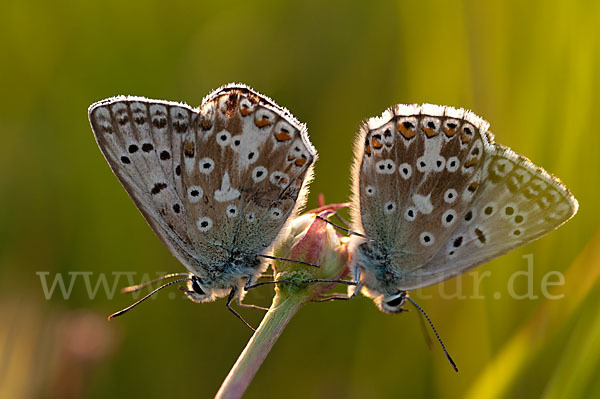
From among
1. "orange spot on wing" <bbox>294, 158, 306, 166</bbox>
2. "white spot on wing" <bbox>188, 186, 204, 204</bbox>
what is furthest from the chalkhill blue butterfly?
"white spot on wing" <bbox>188, 186, 204, 204</bbox>

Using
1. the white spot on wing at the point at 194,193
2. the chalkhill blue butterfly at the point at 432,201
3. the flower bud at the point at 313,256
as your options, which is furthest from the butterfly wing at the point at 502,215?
the white spot on wing at the point at 194,193

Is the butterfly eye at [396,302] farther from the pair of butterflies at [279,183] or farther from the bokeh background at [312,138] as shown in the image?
the bokeh background at [312,138]

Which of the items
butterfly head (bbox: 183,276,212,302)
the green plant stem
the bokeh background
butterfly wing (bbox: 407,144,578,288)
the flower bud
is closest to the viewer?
the green plant stem

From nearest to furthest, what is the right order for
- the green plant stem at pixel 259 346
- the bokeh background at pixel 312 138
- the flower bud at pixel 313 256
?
the green plant stem at pixel 259 346, the flower bud at pixel 313 256, the bokeh background at pixel 312 138

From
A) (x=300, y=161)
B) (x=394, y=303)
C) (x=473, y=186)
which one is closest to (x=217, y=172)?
(x=300, y=161)

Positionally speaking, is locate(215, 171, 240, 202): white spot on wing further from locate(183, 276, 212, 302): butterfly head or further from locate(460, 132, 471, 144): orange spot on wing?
locate(460, 132, 471, 144): orange spot on wing

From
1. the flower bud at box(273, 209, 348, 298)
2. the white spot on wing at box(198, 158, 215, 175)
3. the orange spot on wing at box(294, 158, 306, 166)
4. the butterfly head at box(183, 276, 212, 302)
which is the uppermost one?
the orange spot on wing at box(294, 158, 306, 166)

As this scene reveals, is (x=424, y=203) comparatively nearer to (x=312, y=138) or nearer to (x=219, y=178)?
(x=219, y=178)
